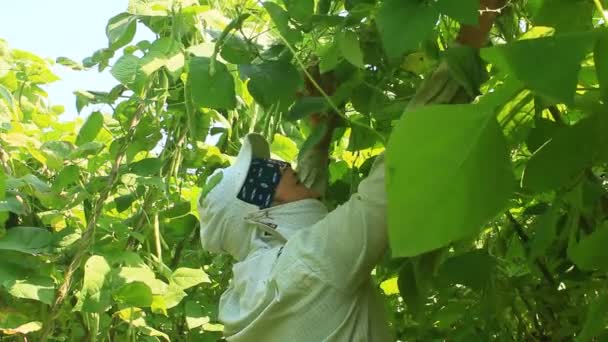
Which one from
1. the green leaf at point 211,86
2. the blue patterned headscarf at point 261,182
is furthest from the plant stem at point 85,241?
the green leaf at point 211,86

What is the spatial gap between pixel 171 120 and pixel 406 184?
96cm

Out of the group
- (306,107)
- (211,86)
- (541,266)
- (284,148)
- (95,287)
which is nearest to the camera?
(211,86)

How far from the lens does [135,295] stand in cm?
125

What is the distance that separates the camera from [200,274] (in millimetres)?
1311

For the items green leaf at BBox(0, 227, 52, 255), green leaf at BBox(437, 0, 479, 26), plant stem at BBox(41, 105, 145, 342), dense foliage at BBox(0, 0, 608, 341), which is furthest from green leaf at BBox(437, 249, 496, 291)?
green leaf at BBox(0, 227, 52, 255)

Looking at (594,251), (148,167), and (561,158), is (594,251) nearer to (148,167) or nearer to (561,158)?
(561,158)

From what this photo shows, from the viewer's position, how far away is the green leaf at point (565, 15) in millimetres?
553

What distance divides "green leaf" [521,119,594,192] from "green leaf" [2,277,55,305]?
93 centimetres

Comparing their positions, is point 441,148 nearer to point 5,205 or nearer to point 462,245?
point 462,245

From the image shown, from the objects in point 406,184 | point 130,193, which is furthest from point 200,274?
point 406,184

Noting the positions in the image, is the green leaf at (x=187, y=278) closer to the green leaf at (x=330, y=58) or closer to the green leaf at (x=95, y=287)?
the green leaf at (x=95, y=287)

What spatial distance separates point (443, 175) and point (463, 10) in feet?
0.62

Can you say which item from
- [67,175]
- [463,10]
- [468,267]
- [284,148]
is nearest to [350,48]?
[463,10]

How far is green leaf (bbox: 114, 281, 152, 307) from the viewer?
1.24 meters
